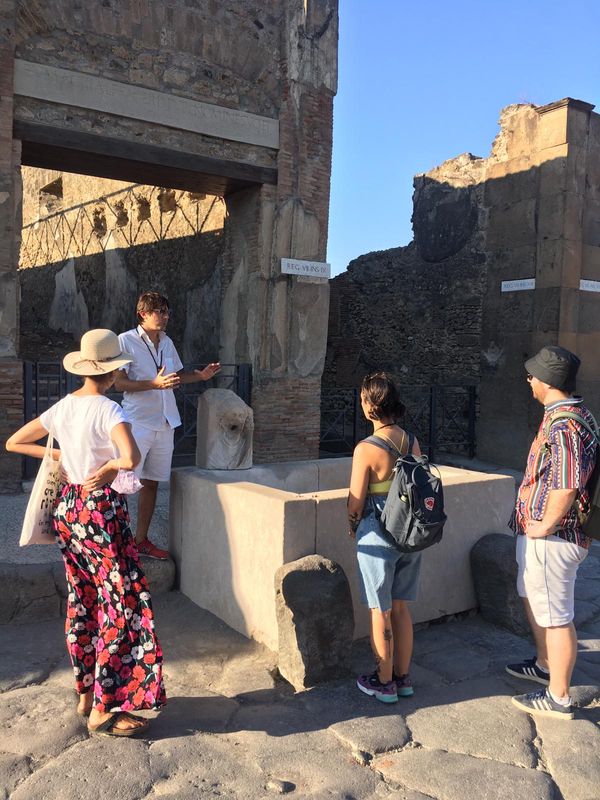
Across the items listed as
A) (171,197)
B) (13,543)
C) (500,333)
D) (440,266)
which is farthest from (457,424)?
(13,543)

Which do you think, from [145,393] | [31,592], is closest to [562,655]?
[145,393]

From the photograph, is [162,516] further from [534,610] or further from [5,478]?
[534,610]

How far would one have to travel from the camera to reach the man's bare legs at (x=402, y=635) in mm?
3112

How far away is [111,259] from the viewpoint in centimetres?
1266

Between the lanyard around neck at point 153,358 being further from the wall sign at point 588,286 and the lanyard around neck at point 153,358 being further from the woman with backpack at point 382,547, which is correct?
the wall sign at point 588,286

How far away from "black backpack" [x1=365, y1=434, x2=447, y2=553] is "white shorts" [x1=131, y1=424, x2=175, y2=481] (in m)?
1.56

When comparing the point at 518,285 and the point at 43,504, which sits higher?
the point at 518,285

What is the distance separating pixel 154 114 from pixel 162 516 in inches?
172

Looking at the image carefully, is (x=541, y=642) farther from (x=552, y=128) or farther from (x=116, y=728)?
(x=552, y=128)

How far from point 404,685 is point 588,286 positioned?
7.74 meters

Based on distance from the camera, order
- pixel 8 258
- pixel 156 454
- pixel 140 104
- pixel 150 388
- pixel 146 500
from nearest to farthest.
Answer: pixel 150 388 < pixel 156 454 < pixel 146 500 < pixel 8 258 < pixel 140 104

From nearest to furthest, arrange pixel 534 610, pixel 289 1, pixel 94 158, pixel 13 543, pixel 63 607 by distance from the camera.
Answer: pixel 534 610 < pixel 63 607 < pixel 13 543 < pixel 94 158 < pixel 289 1

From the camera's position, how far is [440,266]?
1108 centimetres

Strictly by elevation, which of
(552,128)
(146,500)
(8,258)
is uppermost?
(552,128)
